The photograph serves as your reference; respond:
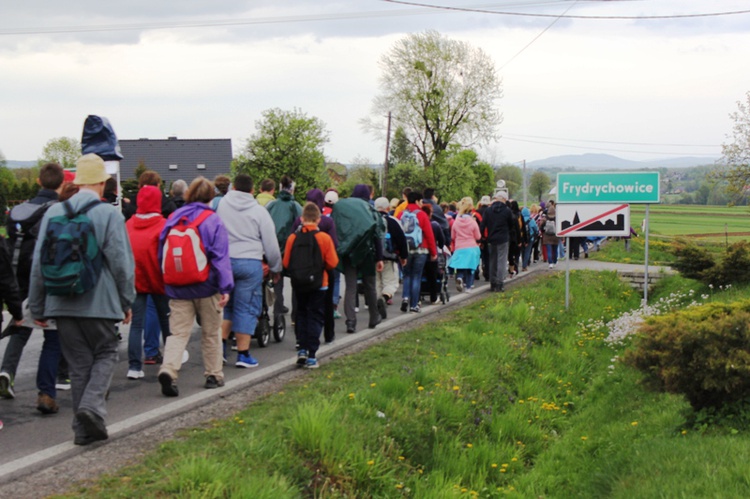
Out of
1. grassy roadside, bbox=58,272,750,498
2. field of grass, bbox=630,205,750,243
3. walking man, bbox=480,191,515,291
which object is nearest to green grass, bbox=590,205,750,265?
field of grass, bbox=630,205,750,243

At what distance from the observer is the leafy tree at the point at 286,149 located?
48.6m

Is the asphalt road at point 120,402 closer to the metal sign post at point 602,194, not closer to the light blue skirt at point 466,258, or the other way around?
the metal sign post at point 602,194

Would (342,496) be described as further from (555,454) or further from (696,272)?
(696,272)

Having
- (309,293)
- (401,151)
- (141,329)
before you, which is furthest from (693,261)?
(401,151)

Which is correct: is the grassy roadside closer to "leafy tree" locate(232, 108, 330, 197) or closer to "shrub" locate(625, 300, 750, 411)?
"shrub" locate(625, 300, 750, 411)

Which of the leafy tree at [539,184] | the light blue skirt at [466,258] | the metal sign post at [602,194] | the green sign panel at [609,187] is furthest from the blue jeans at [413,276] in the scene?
the leafy tree at [539,184]

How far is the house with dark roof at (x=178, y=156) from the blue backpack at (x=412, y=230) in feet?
215

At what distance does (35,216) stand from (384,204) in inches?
263

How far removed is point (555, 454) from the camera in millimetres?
7949

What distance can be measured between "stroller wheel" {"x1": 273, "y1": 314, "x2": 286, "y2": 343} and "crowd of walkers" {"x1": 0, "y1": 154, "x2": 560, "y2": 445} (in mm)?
92

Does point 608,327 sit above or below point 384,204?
below

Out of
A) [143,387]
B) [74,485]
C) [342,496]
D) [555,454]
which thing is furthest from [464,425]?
[74,485]

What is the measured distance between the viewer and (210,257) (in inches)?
308

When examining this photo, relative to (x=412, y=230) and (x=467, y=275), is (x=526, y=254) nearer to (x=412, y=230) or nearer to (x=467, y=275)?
(x=467, y=275)
